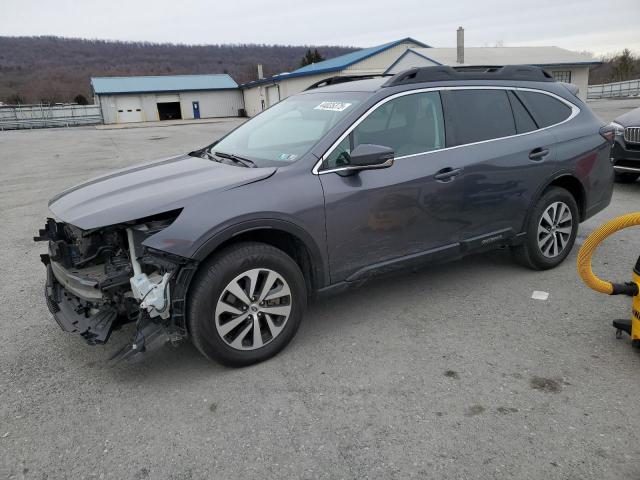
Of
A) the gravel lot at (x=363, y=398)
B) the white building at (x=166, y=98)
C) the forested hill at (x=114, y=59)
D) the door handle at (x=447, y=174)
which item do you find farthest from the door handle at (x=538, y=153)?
the forested hill at (x=114, y=59)

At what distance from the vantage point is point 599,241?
3.36 metres

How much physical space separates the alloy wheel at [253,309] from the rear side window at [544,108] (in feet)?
9.46

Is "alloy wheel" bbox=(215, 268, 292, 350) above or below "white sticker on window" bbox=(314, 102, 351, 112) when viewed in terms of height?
below

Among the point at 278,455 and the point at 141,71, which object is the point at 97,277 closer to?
the point at 278,455

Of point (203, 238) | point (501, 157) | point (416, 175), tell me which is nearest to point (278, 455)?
Answer: point (203, 238)

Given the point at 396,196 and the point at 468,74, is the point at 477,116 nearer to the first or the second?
the point at 468,74

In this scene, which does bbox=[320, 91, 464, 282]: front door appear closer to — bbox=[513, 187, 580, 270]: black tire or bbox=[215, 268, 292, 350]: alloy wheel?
bbox=[215, 268, 292, 350]: alloy wheel

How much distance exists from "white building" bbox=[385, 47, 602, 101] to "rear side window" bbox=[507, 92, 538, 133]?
33131mm

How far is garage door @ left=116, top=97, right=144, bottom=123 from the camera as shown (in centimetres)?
5209

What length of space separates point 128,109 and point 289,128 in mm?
53396

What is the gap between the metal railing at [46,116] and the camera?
49.3 metres

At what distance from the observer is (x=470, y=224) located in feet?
14.0

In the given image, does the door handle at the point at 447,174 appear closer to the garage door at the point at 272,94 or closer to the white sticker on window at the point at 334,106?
the white sticker on window at the point at 334,106

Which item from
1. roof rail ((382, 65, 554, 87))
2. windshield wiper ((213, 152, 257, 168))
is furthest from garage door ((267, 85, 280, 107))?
windshield wiper ((213, 152, 257, 168))
